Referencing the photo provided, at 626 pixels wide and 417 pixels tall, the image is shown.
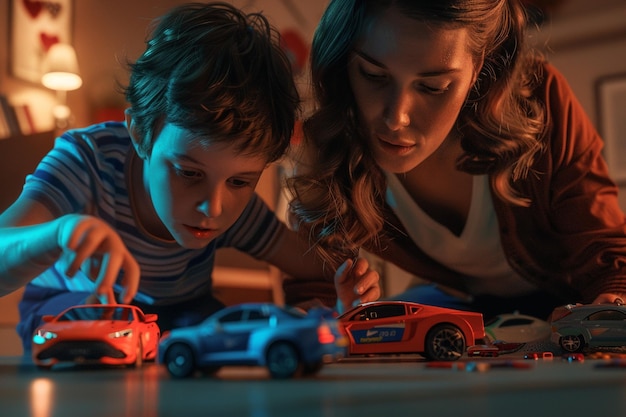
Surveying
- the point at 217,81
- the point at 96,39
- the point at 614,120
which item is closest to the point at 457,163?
the point at 217,81

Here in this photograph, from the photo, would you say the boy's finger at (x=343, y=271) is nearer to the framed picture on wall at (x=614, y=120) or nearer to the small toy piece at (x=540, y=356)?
the small toy piece at (x=540, y=356)

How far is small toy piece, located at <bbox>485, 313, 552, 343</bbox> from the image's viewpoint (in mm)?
660

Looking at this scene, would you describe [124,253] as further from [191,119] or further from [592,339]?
[592,339]

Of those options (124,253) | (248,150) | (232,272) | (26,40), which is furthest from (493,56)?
(26,40)

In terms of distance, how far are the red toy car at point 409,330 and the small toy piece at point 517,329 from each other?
117 mm

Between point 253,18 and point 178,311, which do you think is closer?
point 253,18

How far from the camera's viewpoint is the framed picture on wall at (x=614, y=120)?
196cm

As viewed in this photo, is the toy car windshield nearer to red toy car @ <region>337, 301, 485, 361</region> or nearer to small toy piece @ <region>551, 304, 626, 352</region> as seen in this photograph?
red toy car @ <region>337, 301, 485, 361</region>

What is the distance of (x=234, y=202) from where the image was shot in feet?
1.97

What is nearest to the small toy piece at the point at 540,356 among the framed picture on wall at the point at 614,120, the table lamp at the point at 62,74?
the table lamp at the point at 62,74

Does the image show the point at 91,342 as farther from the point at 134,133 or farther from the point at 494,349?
the point at 494,349

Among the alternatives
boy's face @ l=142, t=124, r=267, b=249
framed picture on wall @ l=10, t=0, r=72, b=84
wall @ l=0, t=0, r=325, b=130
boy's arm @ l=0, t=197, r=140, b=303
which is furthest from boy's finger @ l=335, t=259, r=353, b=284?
framed picture on wall @ l=10, t=0, r=72, b=84

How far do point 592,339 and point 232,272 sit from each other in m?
0.71

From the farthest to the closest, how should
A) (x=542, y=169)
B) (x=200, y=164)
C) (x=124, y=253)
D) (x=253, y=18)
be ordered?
(x=542, y=169) < (x=253, y=18) < (x=200, y=164) < (x=124, y=253)
